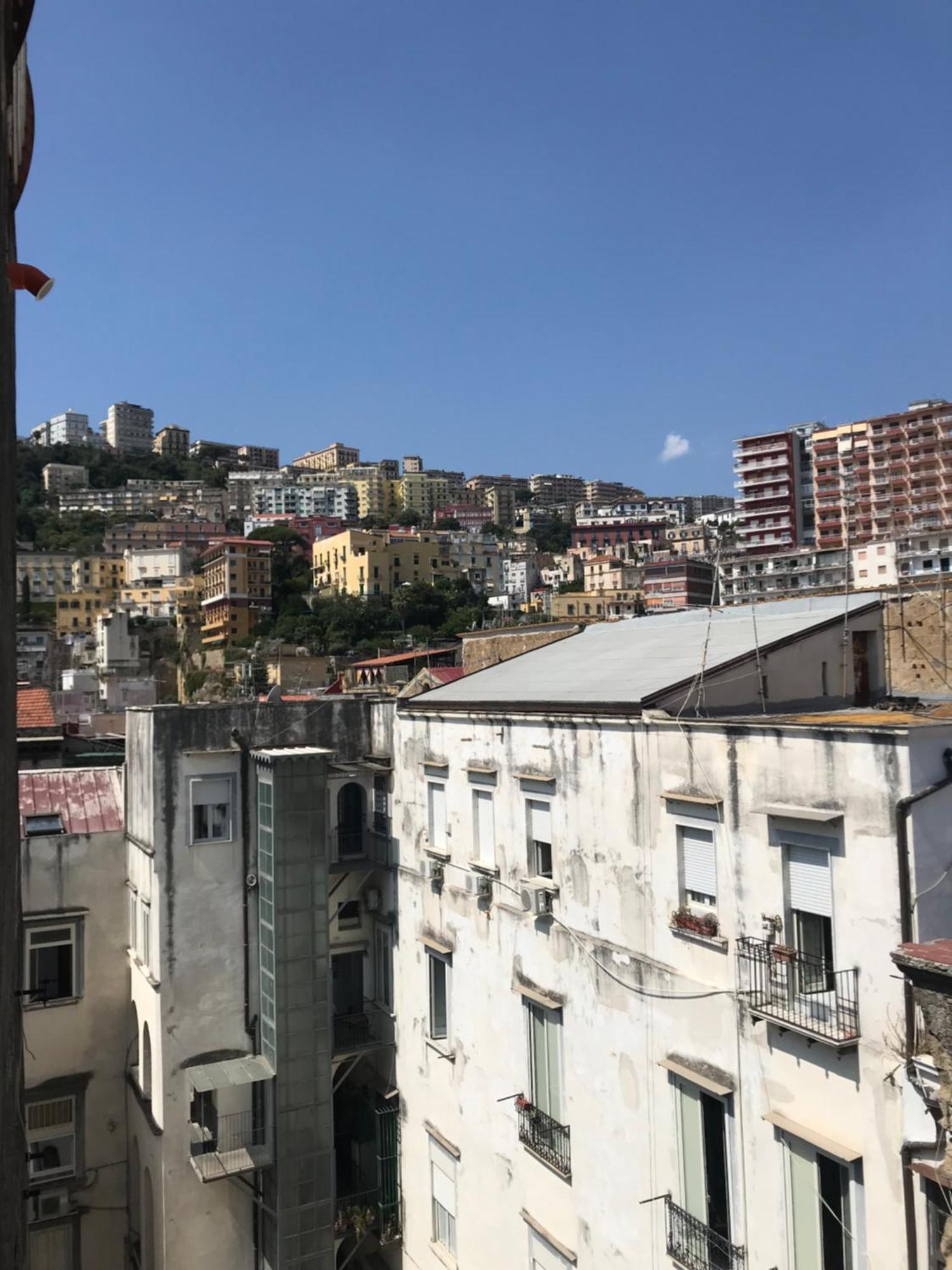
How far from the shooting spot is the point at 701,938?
10.5m

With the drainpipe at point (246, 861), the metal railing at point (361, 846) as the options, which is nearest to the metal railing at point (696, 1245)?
the metal railing at point (361, 846)

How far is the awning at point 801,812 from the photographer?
348 inches

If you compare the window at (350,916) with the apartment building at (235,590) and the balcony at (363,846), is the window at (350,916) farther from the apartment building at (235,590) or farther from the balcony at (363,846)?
the apartment building at (235,590)

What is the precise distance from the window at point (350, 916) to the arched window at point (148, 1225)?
6014 mm

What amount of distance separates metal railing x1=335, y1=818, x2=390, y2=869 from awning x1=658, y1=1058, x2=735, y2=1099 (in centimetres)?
924

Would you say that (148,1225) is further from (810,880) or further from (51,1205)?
(810,880)

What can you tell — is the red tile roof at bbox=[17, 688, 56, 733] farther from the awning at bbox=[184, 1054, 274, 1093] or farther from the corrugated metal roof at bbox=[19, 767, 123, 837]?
the awning at bbox=[184, 1054, 274, 1093]

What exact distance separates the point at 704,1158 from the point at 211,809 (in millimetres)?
11574

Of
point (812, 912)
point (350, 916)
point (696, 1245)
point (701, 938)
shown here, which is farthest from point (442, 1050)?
point (812, 912)

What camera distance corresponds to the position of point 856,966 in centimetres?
855

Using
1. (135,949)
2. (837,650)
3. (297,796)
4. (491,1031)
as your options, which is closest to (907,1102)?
(837,650)

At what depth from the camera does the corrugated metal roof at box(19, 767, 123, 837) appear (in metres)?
19.8

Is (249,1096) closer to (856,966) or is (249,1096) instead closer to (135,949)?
(135,949)

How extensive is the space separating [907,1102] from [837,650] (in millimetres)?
7236
